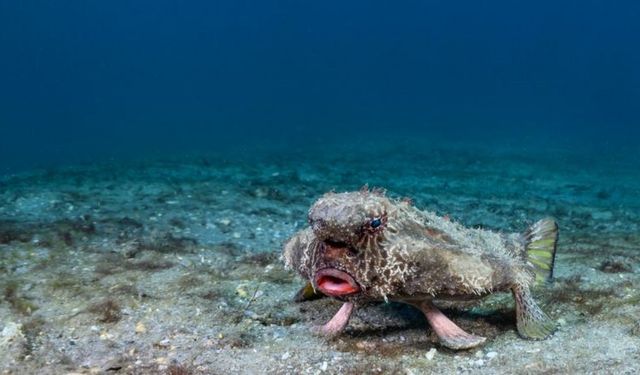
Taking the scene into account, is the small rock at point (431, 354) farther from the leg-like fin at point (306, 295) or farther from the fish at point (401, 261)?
the leg-like fin at point (306, 295)

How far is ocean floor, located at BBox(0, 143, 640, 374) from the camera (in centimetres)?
390

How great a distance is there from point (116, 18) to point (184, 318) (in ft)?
725

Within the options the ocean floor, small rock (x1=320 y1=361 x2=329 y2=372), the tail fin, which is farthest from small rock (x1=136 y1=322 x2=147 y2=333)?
the tail fin

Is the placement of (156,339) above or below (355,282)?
below

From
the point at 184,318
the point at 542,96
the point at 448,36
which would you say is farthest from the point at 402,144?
the point at 448,36

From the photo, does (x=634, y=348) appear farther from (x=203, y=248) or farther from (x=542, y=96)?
(x=542, y=96)

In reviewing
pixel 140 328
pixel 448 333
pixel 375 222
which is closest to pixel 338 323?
pixel 448 333

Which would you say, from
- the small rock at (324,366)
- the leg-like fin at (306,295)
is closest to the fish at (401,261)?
the small rock at (324,366)

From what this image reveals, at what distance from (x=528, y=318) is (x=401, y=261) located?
145cm

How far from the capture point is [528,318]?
4238mm

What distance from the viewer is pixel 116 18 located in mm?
198875

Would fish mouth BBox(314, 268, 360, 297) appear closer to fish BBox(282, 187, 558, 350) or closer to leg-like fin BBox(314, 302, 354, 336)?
fish BBox(282, 187, 558, 350)

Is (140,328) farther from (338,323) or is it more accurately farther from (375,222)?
(375,222)

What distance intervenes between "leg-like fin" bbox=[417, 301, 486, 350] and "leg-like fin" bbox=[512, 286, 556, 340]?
0.48 meters
